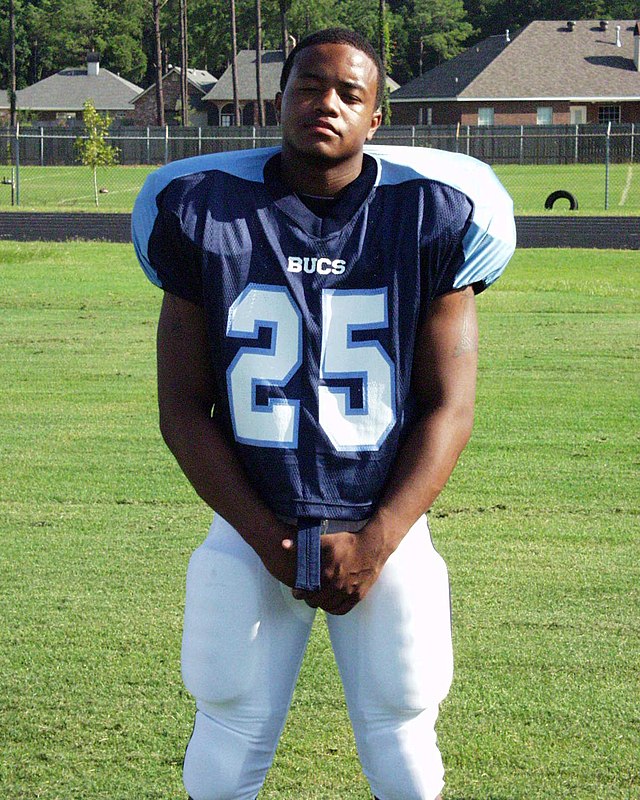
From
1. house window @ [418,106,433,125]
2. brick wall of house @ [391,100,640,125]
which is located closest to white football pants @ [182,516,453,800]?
brick wall of house @ [391,100,640,125]

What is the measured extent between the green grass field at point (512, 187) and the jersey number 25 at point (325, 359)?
25.4 meters

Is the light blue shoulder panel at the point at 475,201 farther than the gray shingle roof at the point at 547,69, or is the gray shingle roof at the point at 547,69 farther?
the gray shingle roof at the point at 547,69

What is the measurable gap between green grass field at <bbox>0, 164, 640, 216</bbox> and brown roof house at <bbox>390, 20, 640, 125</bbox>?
9.94 metres

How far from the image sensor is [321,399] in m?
2.23

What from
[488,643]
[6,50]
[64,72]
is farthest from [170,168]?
[6,50]

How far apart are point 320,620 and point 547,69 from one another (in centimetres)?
5505

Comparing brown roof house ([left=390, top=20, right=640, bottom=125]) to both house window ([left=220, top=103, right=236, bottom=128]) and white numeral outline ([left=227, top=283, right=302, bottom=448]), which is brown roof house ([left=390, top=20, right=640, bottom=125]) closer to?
house window ([left=220, top=103, right=236, bottom=128])

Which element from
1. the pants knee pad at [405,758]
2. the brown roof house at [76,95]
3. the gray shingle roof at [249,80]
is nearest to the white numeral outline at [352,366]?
the pants knee pad at [405,758]

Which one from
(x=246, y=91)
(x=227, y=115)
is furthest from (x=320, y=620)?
(x=227, y=115)

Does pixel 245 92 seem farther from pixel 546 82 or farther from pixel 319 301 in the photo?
pixel 319 301

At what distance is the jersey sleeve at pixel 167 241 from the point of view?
226 cm

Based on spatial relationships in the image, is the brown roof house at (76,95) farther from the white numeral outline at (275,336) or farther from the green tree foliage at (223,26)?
the white numeral outline at (275,336)

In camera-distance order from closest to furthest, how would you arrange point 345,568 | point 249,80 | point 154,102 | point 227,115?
1. point 345,568
2. point 249,80
3. point 227,115
4. point 154,102

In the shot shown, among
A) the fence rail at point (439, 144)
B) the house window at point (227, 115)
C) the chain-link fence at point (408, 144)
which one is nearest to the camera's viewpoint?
the chain-link fence at point (408, 144)
